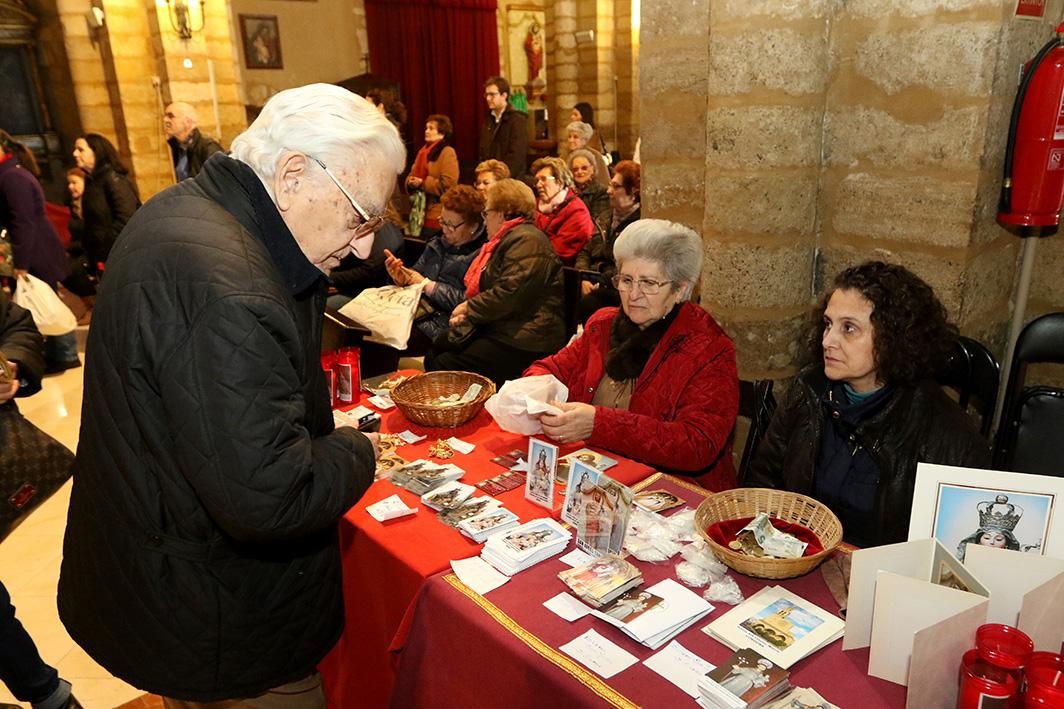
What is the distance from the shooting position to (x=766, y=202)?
3.12 metres

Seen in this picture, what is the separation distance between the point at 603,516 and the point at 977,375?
4.92 feet

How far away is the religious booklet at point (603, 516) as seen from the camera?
175 cm

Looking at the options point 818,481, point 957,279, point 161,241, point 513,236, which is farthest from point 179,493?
point 513,236

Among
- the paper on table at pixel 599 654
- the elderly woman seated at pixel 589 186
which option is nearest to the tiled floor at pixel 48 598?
the paper on table at pixel 599 654

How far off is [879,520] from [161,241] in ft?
6.40

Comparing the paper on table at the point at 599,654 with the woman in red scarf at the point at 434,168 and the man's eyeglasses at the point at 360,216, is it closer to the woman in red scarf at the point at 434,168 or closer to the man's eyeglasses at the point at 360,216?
the man's eyeglasses at the point at 360,216

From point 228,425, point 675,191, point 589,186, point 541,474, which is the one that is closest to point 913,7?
point 675,191

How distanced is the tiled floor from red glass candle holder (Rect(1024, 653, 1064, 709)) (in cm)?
277

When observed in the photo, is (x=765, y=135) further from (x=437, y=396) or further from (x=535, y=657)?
(x=535, y=657)

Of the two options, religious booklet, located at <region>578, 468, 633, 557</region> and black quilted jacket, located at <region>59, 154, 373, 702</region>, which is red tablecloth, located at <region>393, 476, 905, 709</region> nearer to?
religious booklet, located at <region>578, 468, 633, 557</region>

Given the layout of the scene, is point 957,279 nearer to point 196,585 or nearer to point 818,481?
point 818,481

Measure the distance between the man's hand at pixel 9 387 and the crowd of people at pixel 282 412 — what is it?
2.57 ft

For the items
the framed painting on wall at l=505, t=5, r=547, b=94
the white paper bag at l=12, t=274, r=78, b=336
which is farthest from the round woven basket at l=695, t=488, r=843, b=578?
the framed painting on wall at l=505, t=5, r=547, b=94

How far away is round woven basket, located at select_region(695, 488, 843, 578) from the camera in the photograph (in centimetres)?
164
